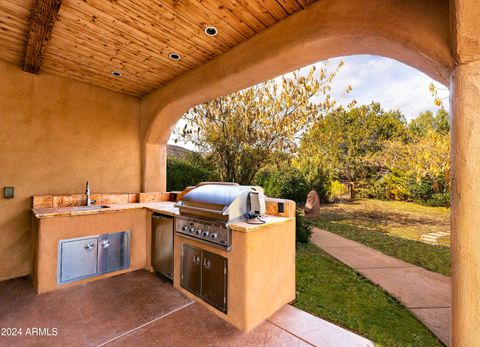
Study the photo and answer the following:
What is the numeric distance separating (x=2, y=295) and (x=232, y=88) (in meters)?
4.03

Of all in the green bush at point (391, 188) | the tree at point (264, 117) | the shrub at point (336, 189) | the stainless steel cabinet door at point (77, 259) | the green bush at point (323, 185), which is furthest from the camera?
the shrub at point (336, 189)

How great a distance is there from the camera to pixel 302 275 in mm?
4016

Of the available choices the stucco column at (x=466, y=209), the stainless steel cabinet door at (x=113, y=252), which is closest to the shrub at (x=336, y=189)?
the stainless steel cabinet door at (x=113, y=252)

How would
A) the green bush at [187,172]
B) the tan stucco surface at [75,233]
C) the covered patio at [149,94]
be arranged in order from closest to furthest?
the covered patio at [149,94]
the tan stucco surface at [75,233]
the green bush at [187,172]

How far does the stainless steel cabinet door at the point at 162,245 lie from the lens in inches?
126

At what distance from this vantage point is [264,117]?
18.1ft

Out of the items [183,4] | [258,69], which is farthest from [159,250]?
[183,4]

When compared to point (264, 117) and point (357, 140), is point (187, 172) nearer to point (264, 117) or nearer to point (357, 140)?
point (264, 117)

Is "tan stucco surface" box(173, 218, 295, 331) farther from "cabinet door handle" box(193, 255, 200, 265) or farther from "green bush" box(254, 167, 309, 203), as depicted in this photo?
"green bush" box(254, 167, 309, 203)

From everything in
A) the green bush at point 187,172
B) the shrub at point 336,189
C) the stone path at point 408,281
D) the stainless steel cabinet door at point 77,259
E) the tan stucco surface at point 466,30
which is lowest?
the stone path at point 408,281

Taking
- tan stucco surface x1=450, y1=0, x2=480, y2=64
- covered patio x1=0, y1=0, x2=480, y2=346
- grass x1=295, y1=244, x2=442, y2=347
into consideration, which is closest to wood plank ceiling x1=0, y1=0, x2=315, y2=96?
covered patio x1=0, y1=0, x2=480, y2=346

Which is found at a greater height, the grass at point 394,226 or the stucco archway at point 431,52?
the stucco archway at point 431,52

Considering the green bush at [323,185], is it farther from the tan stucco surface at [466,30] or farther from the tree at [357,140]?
the tan stucco surface at [466,30]

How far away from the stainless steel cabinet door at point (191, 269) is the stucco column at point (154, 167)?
230 centimetres
